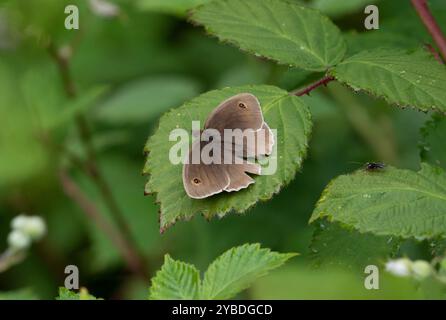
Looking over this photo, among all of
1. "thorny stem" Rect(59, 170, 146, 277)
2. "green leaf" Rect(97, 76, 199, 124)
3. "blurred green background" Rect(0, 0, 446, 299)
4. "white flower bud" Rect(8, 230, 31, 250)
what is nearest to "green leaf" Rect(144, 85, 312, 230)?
"white flower bud" Rect(8, 230, 31, 250)

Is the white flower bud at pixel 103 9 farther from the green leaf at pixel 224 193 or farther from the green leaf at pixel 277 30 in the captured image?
the green leaf at pixel 224 193

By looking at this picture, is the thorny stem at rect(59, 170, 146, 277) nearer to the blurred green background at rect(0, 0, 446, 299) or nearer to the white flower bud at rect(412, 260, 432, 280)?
the blurred green background at rect(0, 0, 446, 299)

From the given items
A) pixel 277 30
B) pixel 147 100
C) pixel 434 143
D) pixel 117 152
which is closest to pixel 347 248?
pixel 434 143

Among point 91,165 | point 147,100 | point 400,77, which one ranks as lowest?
point 400,77

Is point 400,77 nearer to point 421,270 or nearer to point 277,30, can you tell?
point 277,30

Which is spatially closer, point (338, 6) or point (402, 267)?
point (402, 267)

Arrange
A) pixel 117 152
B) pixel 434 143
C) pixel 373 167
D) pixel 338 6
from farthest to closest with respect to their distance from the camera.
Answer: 1. pixel 117 152
2. pixel 338 6
3. pixel 434 143
4. pixel 373 167
